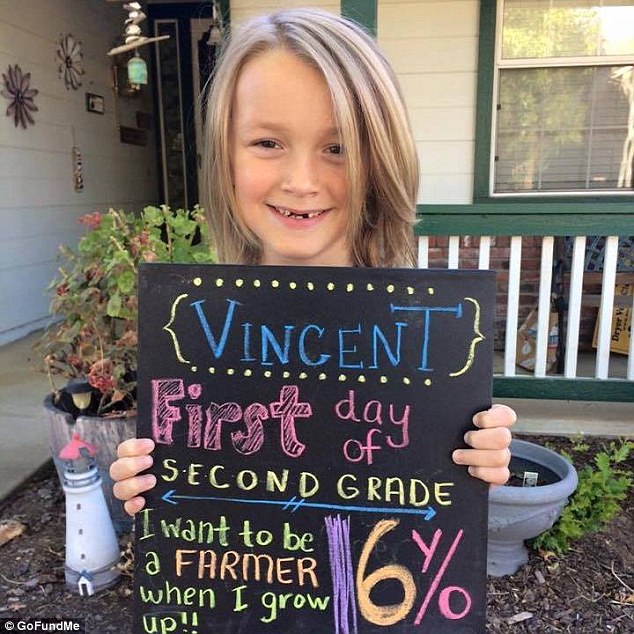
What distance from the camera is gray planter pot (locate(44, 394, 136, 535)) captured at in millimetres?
2281

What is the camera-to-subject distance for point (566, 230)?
11.1ft

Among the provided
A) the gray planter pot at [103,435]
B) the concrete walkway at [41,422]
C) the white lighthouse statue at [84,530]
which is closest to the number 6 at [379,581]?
the white lighthouse statue at [84,530]

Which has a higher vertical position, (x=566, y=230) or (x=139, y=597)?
(x=566, y=230)

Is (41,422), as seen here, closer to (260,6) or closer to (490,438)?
(260,6)

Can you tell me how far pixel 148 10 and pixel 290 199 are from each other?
657 cm

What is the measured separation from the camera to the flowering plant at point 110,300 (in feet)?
7.67

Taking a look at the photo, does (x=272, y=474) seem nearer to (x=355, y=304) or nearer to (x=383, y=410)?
(x=383, y=410)

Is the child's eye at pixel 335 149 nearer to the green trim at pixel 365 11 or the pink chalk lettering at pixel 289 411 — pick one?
the pink chalk lettering at pixel 289 411

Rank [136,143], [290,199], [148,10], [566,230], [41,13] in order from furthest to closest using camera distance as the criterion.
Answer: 1. [136,143]
2. [148,10]
3. [41,13]
4. [566,230]
5. [290,199]

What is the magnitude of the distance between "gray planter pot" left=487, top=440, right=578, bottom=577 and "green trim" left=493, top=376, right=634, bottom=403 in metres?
1.30

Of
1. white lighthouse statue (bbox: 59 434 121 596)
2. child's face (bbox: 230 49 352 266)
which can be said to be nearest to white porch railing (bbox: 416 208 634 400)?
white lighthouse statue (bbox: 59 434 121 596)

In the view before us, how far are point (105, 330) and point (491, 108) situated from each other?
2.64m

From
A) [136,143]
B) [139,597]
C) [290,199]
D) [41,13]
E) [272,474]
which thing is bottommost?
[139,597]

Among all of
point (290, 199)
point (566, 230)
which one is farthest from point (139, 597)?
point (566, 230)
